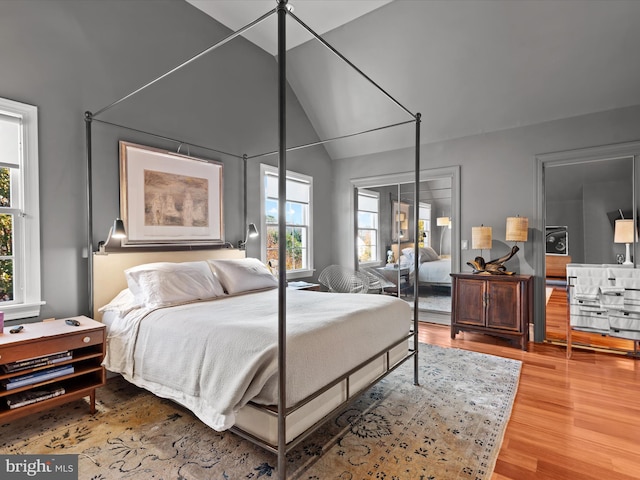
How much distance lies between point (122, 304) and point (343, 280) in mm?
3487

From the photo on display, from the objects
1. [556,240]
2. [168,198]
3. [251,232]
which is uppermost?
[168,198]

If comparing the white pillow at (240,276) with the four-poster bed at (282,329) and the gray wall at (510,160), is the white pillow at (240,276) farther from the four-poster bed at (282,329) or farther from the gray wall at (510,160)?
the gray wall at (510,160)

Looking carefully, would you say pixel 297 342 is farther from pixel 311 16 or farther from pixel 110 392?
pixel 311 16

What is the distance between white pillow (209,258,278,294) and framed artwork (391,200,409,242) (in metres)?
2.45

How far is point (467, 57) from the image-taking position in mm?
4000

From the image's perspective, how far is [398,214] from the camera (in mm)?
5426

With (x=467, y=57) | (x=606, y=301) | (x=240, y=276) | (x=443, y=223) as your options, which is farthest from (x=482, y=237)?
(x=240, y=276)

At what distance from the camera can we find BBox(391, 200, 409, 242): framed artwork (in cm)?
541

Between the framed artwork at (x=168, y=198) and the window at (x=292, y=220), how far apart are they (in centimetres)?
79

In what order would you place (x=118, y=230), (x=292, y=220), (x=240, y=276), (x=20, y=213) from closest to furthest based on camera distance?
(x=20, y=213) < (x=118, y=230) < (x=240, y=276) < (x=292, y=220)

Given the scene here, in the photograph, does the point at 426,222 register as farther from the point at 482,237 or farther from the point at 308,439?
the point at 308,439

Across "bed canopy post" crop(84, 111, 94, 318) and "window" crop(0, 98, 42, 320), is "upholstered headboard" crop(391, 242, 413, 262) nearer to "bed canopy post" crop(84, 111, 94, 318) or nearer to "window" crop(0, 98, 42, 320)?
"bed canopy post" crop(84, 111, 94, 318)

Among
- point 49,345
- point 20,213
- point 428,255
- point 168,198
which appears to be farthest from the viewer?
point 428,255

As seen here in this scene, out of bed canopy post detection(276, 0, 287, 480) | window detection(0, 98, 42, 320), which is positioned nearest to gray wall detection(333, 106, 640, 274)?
bed canopy post detection(276, 0, 287, 480)
